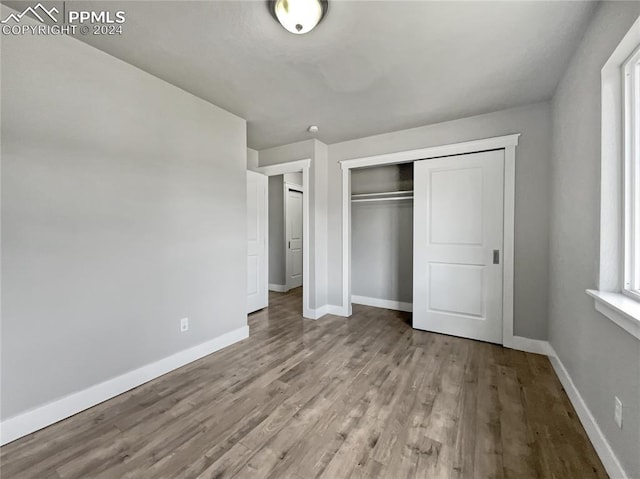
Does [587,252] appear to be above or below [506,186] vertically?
below

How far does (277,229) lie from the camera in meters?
5.44

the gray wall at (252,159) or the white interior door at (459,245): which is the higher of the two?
the gray wall at (252,159)

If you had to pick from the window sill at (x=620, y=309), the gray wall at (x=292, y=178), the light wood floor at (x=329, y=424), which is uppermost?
the gray wall at (x=292, y=178)

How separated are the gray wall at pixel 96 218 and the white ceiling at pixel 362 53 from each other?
0.32 m

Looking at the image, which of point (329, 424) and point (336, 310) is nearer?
point (329, 424)

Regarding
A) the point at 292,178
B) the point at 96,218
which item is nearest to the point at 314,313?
the point at 96,218

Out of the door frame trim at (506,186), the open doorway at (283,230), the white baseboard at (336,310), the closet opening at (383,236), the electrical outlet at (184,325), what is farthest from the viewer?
the open doorway at (283,230)

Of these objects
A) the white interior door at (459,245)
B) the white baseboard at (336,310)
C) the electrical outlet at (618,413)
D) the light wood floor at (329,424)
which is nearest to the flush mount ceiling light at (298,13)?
the white interior door at (459,245)

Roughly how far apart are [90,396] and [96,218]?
1251mm

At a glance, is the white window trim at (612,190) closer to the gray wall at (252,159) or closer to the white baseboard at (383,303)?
the white baseboard at (383,303)

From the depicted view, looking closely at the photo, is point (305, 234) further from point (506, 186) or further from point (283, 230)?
point (506, 186)

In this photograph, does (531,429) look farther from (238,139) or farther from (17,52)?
(17,52)

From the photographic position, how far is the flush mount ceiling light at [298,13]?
57.1 inches

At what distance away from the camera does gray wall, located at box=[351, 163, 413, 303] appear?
13.4 feet
